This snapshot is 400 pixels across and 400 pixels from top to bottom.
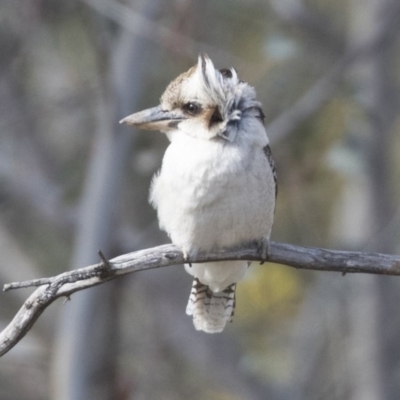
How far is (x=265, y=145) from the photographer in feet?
12.8

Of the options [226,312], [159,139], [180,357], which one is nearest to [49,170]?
[159,139]

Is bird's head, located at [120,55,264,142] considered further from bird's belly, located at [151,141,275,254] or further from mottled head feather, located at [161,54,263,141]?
bird's belly, located at [151,141,275,254]

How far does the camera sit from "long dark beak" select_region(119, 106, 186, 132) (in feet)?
12.8

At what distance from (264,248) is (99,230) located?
2.73 m

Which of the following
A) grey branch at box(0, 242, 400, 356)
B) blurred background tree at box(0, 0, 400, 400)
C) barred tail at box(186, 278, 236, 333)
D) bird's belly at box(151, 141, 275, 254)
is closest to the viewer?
grey branch at box(0, 242, 400, 356)

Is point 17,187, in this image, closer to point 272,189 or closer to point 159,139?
point 159,139

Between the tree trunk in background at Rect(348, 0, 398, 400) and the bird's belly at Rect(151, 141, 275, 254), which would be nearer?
the bird's belly at Rect(151, 141, 275, 254)

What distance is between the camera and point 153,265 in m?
3.48

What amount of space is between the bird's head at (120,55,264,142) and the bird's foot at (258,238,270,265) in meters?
0.41

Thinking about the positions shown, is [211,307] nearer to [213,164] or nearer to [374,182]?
[213,164]

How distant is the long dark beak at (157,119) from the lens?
12.8ft

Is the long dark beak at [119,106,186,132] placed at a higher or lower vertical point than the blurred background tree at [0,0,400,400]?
lower

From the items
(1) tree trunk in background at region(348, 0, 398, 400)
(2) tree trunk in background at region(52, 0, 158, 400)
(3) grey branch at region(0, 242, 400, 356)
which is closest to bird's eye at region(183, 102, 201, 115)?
(3) grey branch at region(0, 242, 400, 356)

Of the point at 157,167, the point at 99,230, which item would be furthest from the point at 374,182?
the point at 99,230
